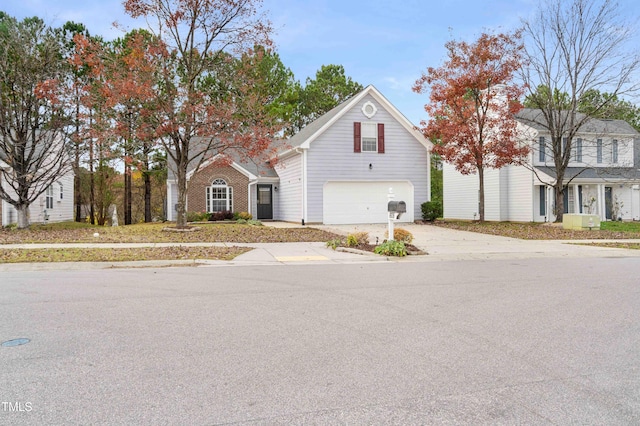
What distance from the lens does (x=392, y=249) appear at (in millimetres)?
12828

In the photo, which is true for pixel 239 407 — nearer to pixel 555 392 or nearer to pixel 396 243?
pixel 555 392

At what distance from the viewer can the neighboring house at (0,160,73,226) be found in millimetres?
22625

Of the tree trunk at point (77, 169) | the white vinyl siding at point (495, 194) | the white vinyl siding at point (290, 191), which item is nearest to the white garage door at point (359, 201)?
the white vinyl siding at point (290, 191)

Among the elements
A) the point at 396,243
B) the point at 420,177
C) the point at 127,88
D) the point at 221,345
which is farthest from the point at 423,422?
the point at 420,177

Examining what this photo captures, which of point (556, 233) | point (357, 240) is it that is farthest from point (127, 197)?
point (556, 233)

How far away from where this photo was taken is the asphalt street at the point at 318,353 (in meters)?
3.33

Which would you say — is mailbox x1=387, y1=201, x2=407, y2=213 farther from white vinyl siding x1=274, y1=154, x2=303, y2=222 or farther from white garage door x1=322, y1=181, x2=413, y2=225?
white vinyl siding x1=274, y1=154, x2=303, y2=222

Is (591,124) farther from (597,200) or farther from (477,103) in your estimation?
(477,103)

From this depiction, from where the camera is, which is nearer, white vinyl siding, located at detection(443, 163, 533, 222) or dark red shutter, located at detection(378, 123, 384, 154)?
dark red shutter, located at detection(378, 123, 384, 154)

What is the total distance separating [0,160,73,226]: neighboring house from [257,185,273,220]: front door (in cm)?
1049

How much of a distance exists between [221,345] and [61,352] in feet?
4.81

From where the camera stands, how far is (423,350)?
4.62 meters

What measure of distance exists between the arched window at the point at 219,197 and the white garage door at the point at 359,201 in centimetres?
650

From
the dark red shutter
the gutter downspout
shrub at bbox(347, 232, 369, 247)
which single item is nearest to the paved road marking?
shrub at bbox(347, 232, 369, 247)
